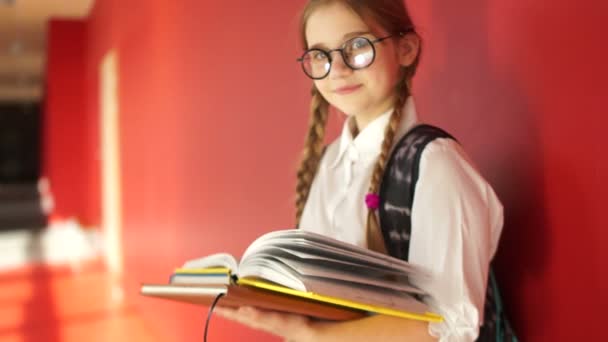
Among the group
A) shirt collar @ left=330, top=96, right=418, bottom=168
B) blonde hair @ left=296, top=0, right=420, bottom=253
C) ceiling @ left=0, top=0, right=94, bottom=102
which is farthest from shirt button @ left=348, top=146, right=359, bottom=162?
ceiling @ left=0, top=0, right=94, bottom=102

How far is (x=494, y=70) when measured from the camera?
1.14m

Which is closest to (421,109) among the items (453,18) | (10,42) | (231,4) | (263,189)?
(453,18)

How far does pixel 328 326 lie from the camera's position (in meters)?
1.01

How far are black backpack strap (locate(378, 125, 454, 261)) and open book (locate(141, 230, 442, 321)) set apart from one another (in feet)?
0.22

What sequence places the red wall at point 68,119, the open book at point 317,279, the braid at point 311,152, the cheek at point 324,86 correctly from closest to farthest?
the open book at point 317,279, the cheek at point 324,86, the braid at point 311,152, the red wall at point 68,119

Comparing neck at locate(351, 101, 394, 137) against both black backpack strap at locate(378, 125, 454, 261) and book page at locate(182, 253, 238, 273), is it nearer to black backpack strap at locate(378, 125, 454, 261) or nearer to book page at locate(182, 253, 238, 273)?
black backpack strap at locate(378, 125, 454, 261)

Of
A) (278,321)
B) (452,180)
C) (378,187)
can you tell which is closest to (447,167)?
(452,180)

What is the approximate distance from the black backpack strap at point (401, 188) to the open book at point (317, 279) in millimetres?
67

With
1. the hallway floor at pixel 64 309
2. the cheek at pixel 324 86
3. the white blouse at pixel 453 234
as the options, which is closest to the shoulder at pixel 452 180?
the white blouse at pixel 453 234

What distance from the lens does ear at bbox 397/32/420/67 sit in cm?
103

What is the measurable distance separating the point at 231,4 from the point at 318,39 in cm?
147

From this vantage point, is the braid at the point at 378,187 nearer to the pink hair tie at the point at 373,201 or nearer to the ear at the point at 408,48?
the pink hair tie at the point at 373,201

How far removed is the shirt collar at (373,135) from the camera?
3.40ft

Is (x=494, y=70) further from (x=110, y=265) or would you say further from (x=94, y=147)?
(x=94, y=147)
